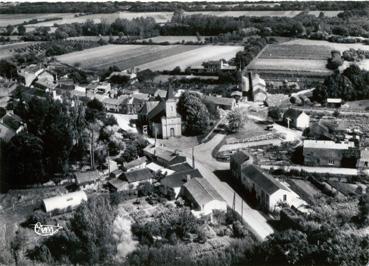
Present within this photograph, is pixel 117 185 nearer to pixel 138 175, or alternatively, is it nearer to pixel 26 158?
pixel 138 175

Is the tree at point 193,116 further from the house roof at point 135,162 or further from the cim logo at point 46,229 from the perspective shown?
the cim logo at point 46,229

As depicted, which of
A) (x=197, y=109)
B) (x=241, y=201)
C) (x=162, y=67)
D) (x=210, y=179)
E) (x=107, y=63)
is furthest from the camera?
(x=107, y=63)

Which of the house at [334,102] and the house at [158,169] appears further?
the house at [334,102]

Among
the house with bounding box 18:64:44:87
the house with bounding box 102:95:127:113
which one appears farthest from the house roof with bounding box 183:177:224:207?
the house with bounding box 18:64:44:87

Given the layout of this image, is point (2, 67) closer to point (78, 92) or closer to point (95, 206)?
point (78, 92)

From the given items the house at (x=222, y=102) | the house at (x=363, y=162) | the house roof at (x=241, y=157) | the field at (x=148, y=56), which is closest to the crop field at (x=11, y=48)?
the field at (x=148, y=56)

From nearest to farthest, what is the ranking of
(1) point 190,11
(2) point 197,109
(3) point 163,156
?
1. (3) point 163,156
2. (2) point 197,109
3. (1) point 190,11

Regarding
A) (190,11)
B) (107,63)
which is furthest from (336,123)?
(190,11)
